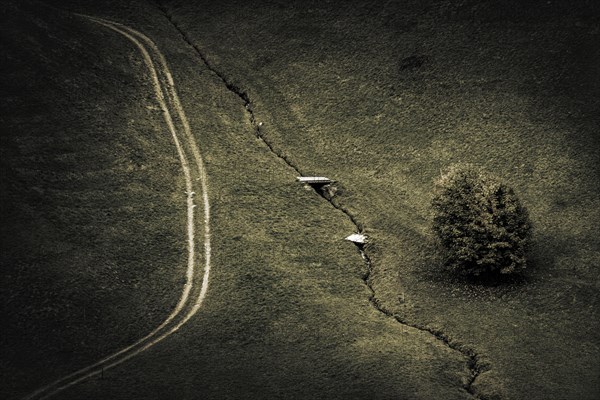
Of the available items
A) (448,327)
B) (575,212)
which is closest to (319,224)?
(448,327)

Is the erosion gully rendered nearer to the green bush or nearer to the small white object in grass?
the small white object in grass

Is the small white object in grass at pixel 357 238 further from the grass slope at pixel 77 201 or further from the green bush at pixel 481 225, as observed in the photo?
the grass slope at pixel 77 201

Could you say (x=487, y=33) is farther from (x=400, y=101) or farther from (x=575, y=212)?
(x=575, y=212)

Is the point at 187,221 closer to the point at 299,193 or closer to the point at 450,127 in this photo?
the point at 299,193

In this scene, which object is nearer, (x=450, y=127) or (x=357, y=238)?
(x=357, y=238)

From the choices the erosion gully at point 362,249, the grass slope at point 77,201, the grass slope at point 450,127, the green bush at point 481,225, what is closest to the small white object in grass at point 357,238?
the erosion gully at point 362,249

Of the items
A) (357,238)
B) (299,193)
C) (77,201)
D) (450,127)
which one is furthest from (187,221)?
(450,127)

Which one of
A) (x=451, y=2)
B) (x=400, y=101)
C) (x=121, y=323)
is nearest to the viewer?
(x=121, y=323)
